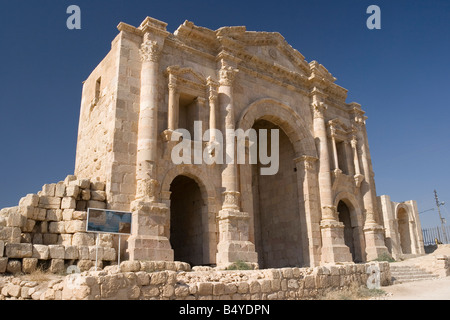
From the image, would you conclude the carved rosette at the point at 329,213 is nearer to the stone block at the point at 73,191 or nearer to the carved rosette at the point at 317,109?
the carved rosette at the point at 317,109

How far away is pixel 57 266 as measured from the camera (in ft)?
34.3

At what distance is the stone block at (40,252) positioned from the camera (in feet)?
33.9

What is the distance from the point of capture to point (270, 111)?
712 inches

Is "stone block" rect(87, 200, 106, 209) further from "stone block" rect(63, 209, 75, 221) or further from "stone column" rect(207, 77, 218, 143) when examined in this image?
"stone column" rect(207, 77, 218, 143)

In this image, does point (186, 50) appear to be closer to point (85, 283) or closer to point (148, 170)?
point (148, 170)

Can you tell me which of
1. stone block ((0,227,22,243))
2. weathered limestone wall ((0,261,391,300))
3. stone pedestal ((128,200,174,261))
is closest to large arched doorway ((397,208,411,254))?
weathered limestone wall ((0,261,391,300))

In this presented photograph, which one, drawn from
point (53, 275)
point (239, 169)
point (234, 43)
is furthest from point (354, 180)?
point (53, 275)

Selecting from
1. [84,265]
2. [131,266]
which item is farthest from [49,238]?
[131,266]

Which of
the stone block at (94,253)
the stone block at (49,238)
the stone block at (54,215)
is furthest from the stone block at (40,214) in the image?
the stone block at (94,253)

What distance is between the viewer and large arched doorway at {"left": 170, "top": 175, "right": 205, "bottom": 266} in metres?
14.9

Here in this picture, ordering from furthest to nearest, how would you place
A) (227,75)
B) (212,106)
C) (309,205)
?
(309,205), (227,75), (212,106)

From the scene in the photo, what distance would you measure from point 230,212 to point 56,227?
5.82 m

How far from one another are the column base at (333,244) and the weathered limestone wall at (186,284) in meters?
5.60

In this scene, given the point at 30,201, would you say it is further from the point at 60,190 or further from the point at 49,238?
the point at 49,238
